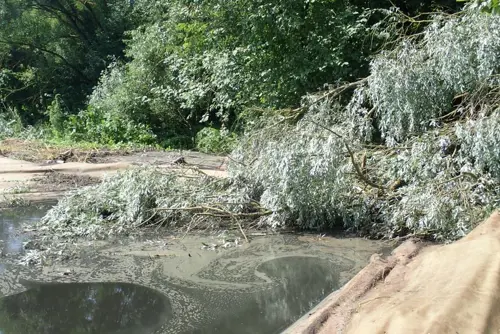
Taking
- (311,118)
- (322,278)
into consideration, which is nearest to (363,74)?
(311,118)

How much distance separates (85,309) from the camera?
5.23 meters

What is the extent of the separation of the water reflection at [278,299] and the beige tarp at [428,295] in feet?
2.07

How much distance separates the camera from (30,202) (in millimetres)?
9578

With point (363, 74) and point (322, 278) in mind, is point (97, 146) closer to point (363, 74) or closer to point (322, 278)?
point (363, 74)

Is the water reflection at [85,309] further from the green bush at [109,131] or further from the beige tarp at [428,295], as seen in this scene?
the green bush at [109,131]

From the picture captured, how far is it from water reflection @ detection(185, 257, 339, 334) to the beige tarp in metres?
0.63

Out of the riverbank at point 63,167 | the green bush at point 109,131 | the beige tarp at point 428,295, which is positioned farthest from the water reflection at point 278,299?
the green bush at point 109,131

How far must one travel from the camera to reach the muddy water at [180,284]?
499cm

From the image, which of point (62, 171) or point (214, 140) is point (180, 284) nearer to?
point (62, 171)

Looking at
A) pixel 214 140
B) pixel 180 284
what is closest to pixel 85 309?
pixel 180 284

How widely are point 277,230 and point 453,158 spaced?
234 centimetres

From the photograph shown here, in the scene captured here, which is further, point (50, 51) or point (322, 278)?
point (50, 51)

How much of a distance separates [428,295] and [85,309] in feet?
9.96

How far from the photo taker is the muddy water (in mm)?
4988
